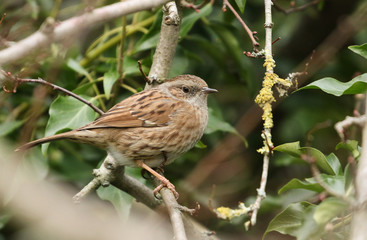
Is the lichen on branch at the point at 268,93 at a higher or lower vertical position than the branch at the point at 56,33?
lower

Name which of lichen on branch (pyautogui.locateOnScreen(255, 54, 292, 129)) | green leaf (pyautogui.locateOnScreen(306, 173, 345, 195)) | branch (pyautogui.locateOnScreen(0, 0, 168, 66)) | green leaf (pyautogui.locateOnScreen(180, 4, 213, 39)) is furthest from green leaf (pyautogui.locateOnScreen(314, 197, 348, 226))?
green leaf (pyautogui.locateOnScreen(180, 4, 213, 39))

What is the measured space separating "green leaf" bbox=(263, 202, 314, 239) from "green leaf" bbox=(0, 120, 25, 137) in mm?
2284

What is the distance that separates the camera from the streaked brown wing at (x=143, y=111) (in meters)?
4.18

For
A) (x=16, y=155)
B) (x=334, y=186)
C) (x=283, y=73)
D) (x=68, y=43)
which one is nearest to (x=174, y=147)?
(x=16, y=155)

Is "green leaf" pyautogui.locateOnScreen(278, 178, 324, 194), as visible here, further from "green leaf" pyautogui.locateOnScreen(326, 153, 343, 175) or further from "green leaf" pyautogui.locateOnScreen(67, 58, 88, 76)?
"green leaf" pyautogui.locateOnScreen(67, 58, 88, 76)

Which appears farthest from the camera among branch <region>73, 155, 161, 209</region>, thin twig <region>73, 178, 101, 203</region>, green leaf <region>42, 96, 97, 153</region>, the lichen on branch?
green leaf <region>42, 96, 97, 153</region>

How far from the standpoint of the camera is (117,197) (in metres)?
4.02

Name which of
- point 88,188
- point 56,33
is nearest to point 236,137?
point 88,188

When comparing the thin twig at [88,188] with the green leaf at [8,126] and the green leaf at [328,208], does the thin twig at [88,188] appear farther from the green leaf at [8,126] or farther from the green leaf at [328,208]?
the green leaf at [328,208]

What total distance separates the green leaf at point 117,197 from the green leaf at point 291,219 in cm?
117

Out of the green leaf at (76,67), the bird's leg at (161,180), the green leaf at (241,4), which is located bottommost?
the bird's leg at (161,180)

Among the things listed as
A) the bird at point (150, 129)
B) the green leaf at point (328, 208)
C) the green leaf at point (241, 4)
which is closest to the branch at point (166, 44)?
the bird at point (150, 129)

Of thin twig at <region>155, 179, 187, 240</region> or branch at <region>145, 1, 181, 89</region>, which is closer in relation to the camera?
thin twig at <region>155, 179, 187, 240</region>

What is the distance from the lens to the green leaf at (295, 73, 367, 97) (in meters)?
3.22
